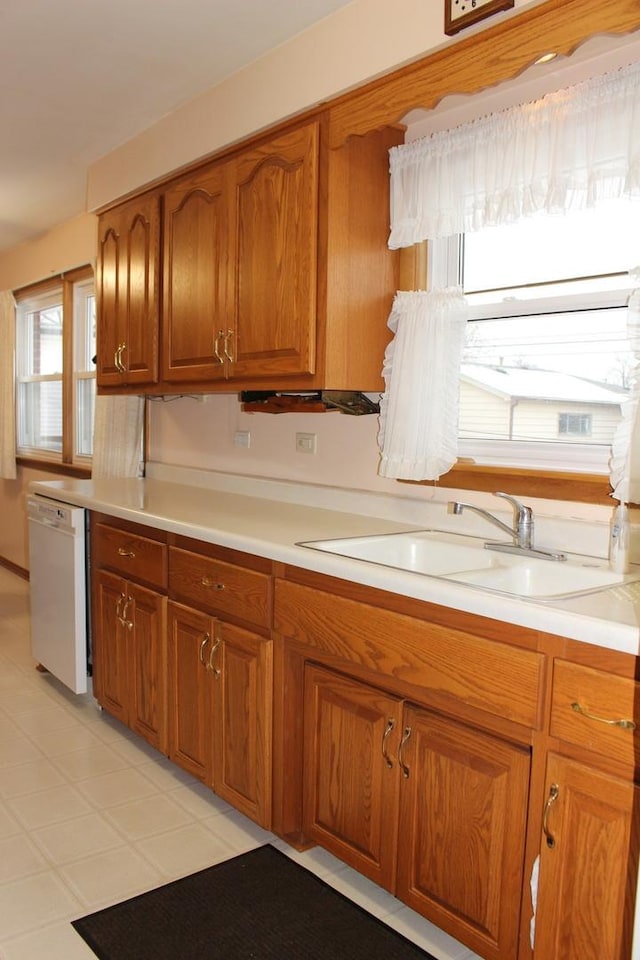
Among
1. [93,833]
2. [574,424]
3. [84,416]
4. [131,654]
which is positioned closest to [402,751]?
[574,424]

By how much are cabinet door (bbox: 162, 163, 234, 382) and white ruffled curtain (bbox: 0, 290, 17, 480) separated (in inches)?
123

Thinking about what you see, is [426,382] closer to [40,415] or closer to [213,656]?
[213,656]

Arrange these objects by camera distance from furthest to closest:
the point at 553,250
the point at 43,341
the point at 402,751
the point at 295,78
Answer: the point at 43,341 < the point at 295,78 < the point at 553,250 < the point at 402,751

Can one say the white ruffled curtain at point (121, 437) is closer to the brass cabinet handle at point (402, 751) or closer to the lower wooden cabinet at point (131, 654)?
the lower wooden cabinet at point (131, 654)

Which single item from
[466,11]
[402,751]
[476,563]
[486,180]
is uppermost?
[466,11]

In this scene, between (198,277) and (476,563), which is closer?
(476,563)

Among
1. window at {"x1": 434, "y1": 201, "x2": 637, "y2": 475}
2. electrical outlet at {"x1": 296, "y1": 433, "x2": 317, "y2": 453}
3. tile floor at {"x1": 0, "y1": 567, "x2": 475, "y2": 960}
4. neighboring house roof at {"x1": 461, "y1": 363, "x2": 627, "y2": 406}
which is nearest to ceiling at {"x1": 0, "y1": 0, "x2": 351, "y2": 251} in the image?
window at {"x1": 434, "y1": 201, "x2": 637, "y2": 475}

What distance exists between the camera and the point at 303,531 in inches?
89.4

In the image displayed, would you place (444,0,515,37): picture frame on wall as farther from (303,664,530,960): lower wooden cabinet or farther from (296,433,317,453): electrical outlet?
(303,664,530,960): lower wooden cabinet

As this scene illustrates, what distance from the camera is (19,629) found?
438cm

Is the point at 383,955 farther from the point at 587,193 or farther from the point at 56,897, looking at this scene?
the point at 587,193

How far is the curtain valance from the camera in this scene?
1802 millimetres

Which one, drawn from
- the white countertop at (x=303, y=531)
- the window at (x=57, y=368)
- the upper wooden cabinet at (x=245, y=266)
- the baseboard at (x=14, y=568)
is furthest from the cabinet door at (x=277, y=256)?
the baseboard at (x=14, y=568)

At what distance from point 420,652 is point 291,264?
1276 millimetres
